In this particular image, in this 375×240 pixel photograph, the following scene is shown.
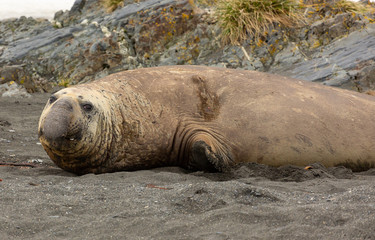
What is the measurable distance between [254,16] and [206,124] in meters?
6.04

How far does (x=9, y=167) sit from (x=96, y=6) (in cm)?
1134

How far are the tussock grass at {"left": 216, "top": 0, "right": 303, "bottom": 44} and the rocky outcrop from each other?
0.20 meters

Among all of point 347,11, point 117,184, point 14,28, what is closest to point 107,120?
point 117,184

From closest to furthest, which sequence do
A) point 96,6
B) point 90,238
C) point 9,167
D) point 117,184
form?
point 90,238
point 117,184
point 9,167
point 96,6

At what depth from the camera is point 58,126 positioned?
4.49 meters

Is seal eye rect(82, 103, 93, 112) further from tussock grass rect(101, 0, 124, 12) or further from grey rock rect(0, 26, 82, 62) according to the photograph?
tussock grass rect(101, 0, 124, 12)

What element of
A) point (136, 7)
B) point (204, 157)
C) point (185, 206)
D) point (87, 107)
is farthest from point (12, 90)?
point (185, 206)

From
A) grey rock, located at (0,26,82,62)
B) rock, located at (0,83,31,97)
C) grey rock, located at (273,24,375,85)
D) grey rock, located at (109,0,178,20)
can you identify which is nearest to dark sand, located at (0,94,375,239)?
grey rock, located at (273,24,375,85)

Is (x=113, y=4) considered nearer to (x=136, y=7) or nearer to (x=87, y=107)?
(x=136, y=7)

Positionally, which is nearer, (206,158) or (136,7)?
(206,158)

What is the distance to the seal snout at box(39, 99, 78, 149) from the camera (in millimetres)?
4508

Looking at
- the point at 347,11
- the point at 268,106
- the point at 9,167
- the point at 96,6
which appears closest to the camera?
Result: the point at 9,167

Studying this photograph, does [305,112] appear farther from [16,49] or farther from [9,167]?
[16,49]

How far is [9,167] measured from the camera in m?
5.01
